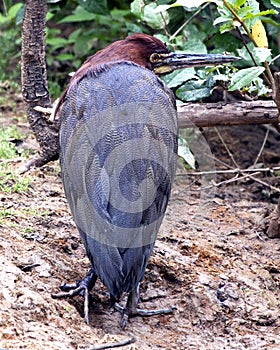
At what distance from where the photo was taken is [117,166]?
11.2 feet

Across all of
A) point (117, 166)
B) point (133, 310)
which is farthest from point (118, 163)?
point (133, 310)

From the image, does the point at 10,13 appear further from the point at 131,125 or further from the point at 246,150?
the point at 131,125

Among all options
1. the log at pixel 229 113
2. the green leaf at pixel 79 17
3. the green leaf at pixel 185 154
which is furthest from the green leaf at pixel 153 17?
the green leaf at pixel 79 17

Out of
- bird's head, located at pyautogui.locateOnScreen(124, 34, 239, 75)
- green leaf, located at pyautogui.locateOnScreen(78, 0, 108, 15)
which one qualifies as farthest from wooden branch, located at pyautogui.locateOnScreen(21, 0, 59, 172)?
green leaf, located at pyautogui.locateOnScreen(78, 0, 108, 15)

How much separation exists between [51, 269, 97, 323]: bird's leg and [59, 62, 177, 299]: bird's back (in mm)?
254

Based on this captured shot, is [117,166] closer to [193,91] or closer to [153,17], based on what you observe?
[193,91]

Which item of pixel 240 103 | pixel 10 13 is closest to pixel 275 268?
pixel 240 103

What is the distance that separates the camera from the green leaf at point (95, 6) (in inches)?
232

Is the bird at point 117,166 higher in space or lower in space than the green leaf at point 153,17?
lower

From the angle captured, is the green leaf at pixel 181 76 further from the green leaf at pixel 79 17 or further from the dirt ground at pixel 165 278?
the green leaf at pixel 79 17

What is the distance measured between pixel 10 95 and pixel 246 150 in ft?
7.57

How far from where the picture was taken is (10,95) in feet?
21.5

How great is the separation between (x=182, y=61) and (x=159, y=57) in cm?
16

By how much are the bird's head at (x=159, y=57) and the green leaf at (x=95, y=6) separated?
1.87m
